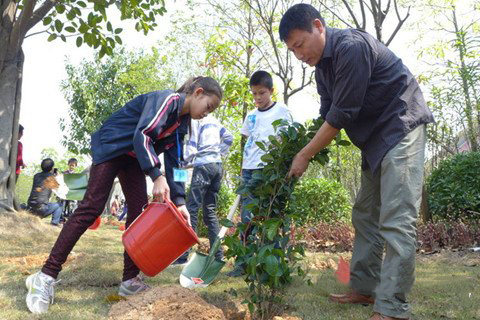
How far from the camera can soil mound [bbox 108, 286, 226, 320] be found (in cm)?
229

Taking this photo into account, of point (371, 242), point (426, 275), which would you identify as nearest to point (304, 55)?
point (371, 242)

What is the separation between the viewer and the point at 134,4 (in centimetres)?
589

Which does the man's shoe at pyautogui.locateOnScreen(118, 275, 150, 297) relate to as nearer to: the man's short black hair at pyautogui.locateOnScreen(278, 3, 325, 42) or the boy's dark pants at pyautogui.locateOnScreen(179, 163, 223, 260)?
the boy's dark pants at pyautogui.locateOnScreen(179, 163, 223, 260)

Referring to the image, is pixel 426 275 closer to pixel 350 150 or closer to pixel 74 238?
pixel 74 238

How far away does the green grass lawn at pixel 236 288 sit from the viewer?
8.58 ft

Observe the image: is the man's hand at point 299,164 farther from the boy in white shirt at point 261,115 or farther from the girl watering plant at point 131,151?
the boy in white shirt at point 261,115

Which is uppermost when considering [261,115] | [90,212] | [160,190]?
[261,115]

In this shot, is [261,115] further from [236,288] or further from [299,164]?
[299,164]

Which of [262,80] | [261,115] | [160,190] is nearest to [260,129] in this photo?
[261,115]

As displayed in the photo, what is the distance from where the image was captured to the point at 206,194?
4.71m

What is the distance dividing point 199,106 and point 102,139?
601 millimetres

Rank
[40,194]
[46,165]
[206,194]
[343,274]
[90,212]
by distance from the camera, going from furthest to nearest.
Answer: [46,165]
[40,194]
[206,194]
[343,274]
[90,212]

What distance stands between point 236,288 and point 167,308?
0.98 metres

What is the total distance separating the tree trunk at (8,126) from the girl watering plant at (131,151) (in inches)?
163
